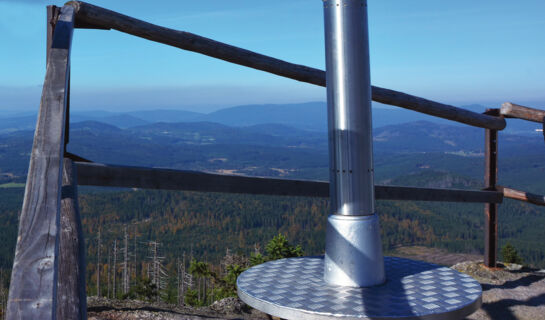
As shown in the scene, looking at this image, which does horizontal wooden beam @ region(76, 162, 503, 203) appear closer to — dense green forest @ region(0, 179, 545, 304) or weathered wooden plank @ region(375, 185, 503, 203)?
weathered wooden plank @ region(375, 185, 503, 203)

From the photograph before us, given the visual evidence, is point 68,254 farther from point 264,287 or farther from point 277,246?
point 277,246

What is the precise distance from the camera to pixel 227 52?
2.60m

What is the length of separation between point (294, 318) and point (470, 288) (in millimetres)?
673

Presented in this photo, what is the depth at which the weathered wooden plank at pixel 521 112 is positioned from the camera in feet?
11.7

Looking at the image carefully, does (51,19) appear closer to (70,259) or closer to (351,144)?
(70,259)

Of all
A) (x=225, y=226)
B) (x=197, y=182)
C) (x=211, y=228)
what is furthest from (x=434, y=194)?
(x=225, y=226)

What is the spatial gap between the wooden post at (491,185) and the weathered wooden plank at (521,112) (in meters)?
0.10

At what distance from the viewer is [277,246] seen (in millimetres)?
18359

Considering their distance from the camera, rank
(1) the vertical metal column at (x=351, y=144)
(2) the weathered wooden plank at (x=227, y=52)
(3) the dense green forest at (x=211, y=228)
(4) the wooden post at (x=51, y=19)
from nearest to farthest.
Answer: (1) the vertical metal column at (x=351, y=144) < (4) the wooden post at (x=51, y=19) < (2) the weathered wooden plank at (x=227, y=52) < (3) the dense green forest at (x=211, y=228)

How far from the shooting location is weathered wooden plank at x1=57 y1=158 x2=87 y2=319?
125 cm

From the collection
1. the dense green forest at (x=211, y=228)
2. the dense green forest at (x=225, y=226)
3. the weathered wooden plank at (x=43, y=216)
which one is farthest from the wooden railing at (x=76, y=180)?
the dense green forest at (x=225, y=226)

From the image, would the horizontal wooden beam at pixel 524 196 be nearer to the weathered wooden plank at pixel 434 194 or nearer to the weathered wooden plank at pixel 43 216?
the weathered wooden plank at pixel 434 194

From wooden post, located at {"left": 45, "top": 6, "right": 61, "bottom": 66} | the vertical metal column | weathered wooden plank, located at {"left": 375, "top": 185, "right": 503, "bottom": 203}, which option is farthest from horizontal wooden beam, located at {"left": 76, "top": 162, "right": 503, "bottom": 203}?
the vertical metal column

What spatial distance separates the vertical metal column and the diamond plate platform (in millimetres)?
109
